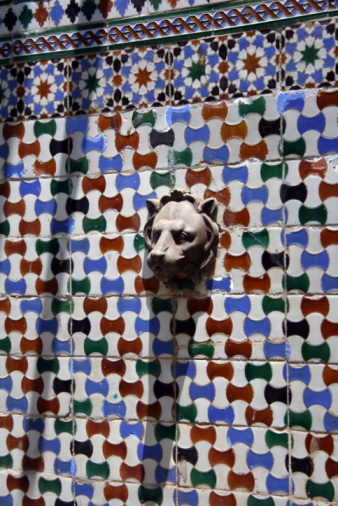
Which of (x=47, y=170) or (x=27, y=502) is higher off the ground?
(x=47, y=170)

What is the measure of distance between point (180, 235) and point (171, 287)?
0.18 meters

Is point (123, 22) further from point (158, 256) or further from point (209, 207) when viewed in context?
point (158, 256)

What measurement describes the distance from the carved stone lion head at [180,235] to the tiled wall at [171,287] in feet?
0.13

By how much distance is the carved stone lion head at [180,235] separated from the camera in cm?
168

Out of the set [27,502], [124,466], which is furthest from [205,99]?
[27,502]

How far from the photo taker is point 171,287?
1.79m

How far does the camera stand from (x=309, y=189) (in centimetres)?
168

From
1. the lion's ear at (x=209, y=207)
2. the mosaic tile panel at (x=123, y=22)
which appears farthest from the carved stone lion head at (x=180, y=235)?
the mosaic tile panel at (x=123, y=22)

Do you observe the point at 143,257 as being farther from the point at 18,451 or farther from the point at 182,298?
the point at 18,451

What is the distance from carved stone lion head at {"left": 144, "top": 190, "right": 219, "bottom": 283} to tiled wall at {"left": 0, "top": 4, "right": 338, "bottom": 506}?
39mm

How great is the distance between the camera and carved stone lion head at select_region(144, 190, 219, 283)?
1677 millimetres

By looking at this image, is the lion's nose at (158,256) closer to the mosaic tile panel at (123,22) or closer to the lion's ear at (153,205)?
the lion's ear at (153,205)

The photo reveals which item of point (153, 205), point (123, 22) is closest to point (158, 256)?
point (153, 205)

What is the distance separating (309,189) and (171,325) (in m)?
0.56
